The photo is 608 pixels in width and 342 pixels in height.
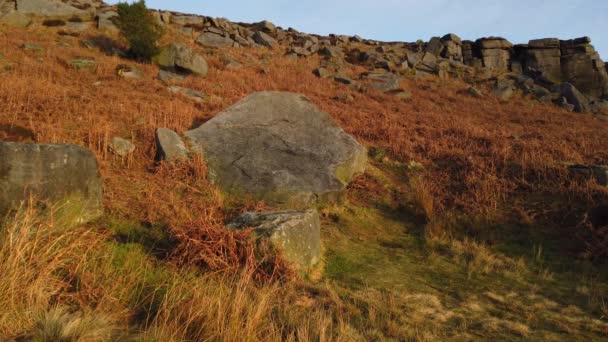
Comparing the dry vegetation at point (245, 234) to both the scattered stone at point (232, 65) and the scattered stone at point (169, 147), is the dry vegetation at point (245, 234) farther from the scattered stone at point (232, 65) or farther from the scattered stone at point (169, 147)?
the scattered stone at point (232, 65)

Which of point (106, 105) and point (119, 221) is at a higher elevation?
point (106, 105)

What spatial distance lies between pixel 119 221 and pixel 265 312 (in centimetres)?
333

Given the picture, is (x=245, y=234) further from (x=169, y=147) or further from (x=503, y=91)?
(x=503, y=91)

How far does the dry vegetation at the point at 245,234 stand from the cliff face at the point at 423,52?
33.9ft

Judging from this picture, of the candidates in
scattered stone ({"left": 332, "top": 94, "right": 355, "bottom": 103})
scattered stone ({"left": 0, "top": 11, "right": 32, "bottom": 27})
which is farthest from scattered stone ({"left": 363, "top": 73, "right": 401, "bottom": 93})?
scattered stone ({"left": 0, "top": 11, "right": 32, "bottom": 27})

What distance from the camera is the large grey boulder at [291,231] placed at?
5.22m

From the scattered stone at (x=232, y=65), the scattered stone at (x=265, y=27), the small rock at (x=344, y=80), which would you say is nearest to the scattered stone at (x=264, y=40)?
the scattered stone at (x=265, y=27)

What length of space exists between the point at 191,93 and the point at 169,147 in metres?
6.36

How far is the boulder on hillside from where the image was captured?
1722cm

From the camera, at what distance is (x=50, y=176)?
5.47 meters

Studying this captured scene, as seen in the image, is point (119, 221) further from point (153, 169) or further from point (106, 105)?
point (106, 105)

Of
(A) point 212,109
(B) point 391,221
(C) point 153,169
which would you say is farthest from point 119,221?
(A) point 212,109

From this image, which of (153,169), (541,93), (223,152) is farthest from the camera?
(541,93)

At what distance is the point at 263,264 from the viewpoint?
5.00 m
